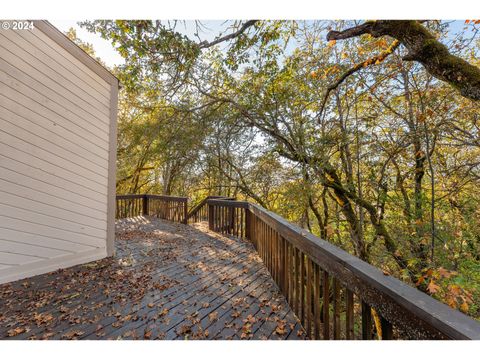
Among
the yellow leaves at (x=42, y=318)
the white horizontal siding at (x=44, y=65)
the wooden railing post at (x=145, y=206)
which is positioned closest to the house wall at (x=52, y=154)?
the white horizontal siding at (x=44, y=65)

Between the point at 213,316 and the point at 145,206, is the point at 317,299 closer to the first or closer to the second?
the point at 213,316

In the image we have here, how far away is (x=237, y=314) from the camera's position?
84.6 inches

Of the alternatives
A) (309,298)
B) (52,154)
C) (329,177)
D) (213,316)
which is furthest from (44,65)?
(329,177)

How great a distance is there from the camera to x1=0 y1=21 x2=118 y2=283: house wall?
266 centimetres

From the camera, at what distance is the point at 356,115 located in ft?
14.6

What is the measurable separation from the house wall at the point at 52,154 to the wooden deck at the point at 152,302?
0.36m

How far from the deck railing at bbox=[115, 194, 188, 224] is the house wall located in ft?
12.4

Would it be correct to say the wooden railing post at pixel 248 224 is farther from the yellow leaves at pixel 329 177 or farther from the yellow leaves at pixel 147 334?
the yellow leaves at pixel 147 334

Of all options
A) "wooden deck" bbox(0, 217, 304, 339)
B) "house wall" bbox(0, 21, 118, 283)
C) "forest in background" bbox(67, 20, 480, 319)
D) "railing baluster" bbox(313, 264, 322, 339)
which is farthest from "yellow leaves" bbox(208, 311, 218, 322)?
"house wall" bbox(0, 21, 118, 283)

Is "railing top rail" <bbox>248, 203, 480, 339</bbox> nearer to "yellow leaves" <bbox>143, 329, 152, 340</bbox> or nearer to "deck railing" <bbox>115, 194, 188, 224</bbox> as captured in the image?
"yellow leaves" <bbox>143, 329, 152, 340</bbox>
